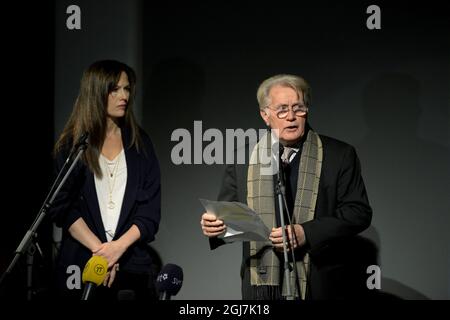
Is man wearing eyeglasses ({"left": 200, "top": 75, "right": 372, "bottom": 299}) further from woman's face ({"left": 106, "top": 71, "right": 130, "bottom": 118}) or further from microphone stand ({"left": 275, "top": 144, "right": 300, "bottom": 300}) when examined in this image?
woman's face ({"left": 106, "top": 71, "right": 130, "bottom": 118})

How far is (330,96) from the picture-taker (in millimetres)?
4477

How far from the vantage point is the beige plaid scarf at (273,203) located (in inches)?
152

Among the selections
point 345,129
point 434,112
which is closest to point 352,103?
point 345,129

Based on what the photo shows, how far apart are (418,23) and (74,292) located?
7.98 ft

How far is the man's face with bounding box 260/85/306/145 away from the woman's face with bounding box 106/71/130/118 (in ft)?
2.49

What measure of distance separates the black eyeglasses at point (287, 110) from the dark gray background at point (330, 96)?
575 millimetres

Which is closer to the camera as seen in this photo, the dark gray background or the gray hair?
the gray hair

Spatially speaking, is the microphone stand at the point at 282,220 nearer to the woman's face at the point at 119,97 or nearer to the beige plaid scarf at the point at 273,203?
the beige plaid scarf at the point at 273,203

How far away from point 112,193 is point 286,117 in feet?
3.31

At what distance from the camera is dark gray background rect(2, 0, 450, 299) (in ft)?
14.6

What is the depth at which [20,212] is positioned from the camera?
4.39 meters

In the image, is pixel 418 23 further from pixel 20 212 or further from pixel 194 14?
pixel 20 212

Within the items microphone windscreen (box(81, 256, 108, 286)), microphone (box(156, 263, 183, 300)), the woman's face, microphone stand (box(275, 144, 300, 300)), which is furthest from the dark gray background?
microphone (box(156, 263, 183, 300))

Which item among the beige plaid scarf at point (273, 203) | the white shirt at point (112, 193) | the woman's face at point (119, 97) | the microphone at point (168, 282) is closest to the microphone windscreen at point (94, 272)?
the microphone at point (168, 282)
